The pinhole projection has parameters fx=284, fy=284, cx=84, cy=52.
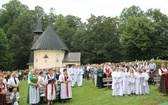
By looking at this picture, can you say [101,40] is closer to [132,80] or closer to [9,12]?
[9,12]

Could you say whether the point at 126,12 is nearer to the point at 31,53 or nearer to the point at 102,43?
the point at 102,43

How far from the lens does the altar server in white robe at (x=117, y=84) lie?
1614 cm

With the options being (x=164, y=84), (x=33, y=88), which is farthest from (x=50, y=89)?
(x=164, y=84)

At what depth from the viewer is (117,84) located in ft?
53.4

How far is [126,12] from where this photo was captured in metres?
72.1

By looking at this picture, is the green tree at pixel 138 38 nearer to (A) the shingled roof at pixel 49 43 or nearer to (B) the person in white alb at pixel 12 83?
(A) the shingled roof at pixel 49 43

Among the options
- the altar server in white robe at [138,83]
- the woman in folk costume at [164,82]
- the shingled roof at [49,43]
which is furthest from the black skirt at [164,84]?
the shingled roof at [49,43]

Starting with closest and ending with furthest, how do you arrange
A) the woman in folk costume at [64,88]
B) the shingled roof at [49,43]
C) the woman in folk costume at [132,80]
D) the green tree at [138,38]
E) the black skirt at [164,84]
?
the black skirt at [164,84] < the woman in folk costume at [64,88] < the woman in folk costume at [132,80] < the shingled roof at [49,43] < the green tree at [138,38]

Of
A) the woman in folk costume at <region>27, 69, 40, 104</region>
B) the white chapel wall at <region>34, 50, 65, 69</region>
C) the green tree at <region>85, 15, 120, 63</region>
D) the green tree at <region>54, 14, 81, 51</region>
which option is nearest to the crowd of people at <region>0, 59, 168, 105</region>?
the woman in folk costume at <region>27, 69, 40, 104</region>

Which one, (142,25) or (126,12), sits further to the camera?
(126,12)

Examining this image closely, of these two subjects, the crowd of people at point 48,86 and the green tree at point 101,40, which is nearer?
the crowd of people at point 48,86

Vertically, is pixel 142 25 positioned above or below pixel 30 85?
above

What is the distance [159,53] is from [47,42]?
68.7 ft

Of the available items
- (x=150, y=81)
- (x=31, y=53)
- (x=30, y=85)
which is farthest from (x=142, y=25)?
(x=30, y=85)
